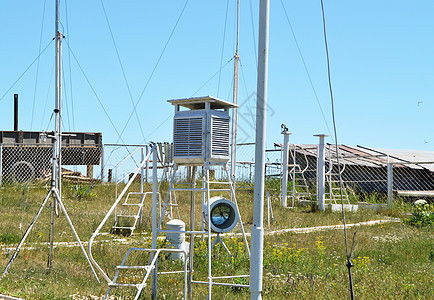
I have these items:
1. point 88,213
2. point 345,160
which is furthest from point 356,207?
point 88,213

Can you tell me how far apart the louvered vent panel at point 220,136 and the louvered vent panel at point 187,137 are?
0.67ft

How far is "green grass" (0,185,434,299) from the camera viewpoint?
735 cm

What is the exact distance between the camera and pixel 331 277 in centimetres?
840

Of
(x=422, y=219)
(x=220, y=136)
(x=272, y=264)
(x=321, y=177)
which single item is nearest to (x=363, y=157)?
(x=321, y=177)

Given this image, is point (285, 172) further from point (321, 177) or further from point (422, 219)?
point (422, 219)

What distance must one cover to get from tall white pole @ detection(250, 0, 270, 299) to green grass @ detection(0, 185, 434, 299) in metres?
1.75

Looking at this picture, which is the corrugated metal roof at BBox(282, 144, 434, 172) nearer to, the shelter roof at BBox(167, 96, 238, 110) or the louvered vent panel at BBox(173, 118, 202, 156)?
the shelter roof at BBox(167, 96, 238, 110)

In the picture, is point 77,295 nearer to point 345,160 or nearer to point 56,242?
point 56,242

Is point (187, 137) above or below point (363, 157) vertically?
below

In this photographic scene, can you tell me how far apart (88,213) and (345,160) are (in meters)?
12.2

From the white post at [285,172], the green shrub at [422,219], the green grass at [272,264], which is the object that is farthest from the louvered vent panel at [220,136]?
the white post at [285,172]

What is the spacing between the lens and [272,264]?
912 cm

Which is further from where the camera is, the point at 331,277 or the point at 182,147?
the point at 331,277

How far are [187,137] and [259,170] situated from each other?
2.01m
